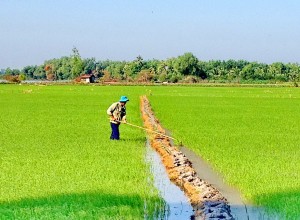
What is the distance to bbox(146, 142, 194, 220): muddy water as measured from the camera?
6.32 metres

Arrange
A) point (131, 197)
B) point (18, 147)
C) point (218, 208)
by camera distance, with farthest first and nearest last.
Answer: point (18, 147)
point (131, 197)
point (218, 208)

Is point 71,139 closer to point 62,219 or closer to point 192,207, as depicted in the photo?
point 192,207

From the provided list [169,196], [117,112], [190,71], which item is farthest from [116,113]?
[190,71]

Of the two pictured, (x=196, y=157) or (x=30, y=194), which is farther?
(x=196, y=157)

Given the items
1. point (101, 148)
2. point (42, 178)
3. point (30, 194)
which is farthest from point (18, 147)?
point (30, 194)

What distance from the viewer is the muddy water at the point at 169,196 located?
249 inches

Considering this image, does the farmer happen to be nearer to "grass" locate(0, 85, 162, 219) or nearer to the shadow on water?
"grass" locate(0, 85, 162, 219)

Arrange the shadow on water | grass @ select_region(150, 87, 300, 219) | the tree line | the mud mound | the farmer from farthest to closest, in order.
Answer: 1. the tree line
2. the farmer
3. grass @ select_region(150, 87, 300, 219)
4. the mud mound
5. the shadow on water

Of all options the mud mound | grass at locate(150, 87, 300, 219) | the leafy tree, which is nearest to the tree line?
the leafy tree

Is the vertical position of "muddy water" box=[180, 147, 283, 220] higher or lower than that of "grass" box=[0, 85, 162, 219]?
lower

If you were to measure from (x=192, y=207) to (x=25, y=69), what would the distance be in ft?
454

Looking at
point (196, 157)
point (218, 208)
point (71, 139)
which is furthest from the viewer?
point (71, 139)

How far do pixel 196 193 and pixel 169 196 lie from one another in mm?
341

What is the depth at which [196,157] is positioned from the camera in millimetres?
10820
